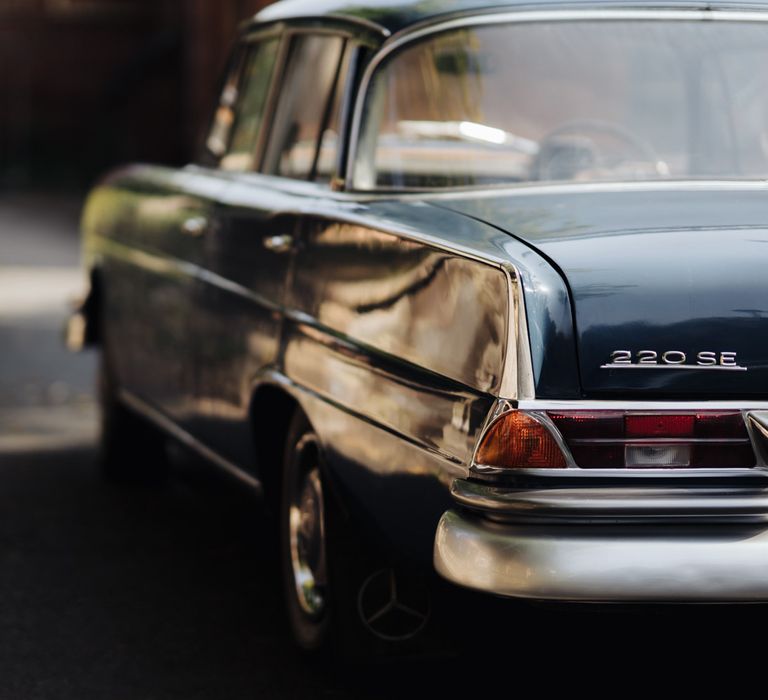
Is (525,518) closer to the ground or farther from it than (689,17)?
closer to the ground

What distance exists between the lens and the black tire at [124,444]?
282 inches

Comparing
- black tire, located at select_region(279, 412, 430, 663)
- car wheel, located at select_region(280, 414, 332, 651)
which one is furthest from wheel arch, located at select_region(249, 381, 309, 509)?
black tire, located at select_region(279, 412, 430, 663)

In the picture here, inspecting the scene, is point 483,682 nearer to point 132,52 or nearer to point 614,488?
point 614,488

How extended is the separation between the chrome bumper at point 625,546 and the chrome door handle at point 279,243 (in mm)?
1474

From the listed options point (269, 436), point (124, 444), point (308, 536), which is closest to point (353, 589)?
point (308, 536)

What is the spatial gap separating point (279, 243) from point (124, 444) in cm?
265

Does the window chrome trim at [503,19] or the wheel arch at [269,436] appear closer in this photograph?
the window chrome trim at [503,19]

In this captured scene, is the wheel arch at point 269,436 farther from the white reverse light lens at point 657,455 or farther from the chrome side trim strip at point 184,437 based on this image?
the white reverse light lens at point 657,455

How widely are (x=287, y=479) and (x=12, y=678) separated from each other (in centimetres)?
88

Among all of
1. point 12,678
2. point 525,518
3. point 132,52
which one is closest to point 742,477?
point 525,518

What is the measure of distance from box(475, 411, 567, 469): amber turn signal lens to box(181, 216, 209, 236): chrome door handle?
7.54ft

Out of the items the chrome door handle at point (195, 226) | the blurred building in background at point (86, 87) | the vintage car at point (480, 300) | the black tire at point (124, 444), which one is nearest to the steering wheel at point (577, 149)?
the vintage car at point (480, 300)

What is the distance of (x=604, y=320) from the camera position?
342 centimetres

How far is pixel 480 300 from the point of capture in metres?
3.56
